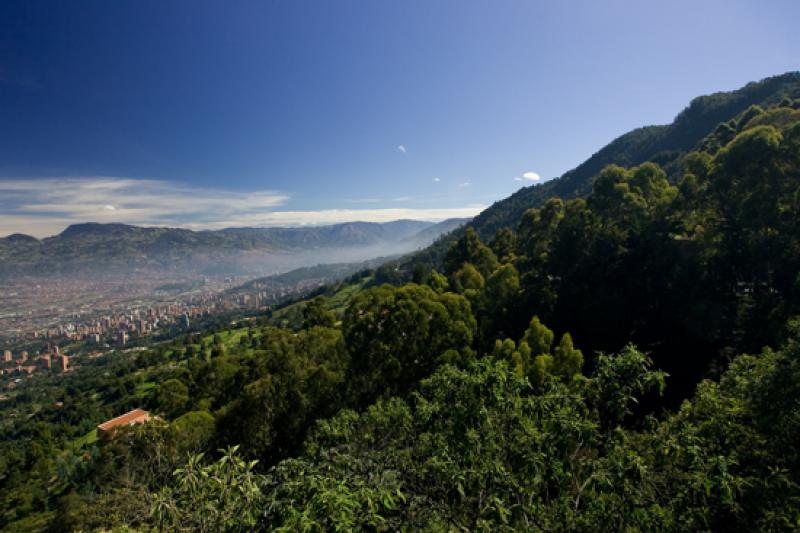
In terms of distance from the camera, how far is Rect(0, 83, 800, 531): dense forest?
18.4 feet

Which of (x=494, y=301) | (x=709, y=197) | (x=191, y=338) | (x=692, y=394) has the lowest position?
(x=191, y=338)

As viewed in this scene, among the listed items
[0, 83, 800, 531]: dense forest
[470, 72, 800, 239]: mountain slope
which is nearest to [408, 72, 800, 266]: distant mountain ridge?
[470, 72, 800, 239]: mountain slope

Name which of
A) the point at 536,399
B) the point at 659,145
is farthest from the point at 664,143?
the point at 536,399

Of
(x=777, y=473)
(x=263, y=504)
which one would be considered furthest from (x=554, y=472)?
(x=263, y=504)

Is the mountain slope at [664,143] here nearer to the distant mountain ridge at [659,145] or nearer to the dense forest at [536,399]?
the distant mountain ridge at [659,145]

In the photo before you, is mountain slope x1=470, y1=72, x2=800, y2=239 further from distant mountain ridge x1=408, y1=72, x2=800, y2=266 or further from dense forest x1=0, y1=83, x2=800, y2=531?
dense forest x1=0, y1=83, x2=800, y2=531

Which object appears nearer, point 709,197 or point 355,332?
point 355,332

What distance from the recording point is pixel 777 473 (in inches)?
219

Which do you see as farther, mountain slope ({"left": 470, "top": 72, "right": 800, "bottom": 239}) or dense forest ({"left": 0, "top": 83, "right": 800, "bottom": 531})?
mountain slope ({"left": 470, "top": 72, "right": 800, "bottom": 239})

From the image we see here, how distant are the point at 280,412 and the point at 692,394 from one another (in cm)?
1971

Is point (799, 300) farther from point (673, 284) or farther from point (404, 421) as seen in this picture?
point (404, 421)

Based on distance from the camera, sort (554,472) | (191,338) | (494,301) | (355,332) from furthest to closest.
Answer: (191,338) → (494,301) → (355,332) → (554,472)

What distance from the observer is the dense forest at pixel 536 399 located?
5609 millimetres

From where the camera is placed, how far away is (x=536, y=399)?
7.84 metres
